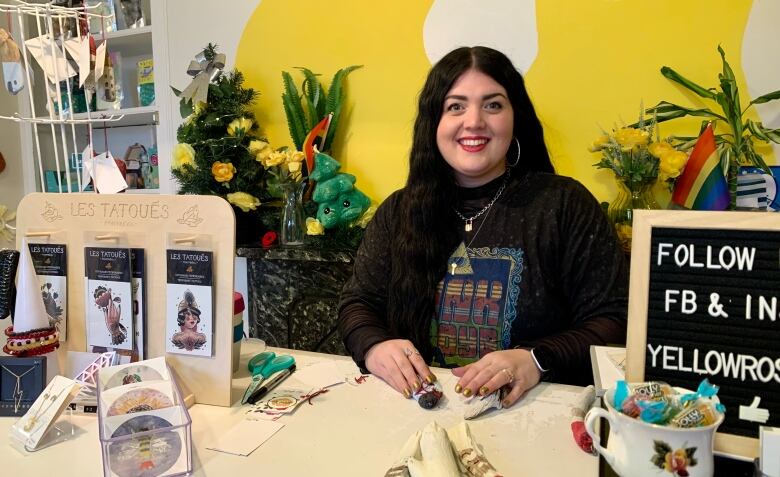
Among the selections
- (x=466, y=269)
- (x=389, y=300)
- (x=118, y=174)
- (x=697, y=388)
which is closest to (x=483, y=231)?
(x=466, y=269)

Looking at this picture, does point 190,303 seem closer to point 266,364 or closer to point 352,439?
point 266,364

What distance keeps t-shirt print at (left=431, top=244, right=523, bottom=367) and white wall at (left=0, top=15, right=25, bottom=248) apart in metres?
2.71

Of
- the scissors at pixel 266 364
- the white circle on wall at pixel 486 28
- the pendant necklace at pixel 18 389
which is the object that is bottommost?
the scissors at pixel 266 364

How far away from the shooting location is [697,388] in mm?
669

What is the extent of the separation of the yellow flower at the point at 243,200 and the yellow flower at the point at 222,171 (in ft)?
0.24

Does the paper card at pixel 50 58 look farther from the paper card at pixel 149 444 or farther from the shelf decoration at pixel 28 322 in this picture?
the paper card at pixel 149 444

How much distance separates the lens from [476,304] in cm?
132

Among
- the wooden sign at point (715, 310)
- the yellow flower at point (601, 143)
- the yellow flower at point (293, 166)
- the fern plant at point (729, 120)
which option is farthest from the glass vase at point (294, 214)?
the wooden sign at point (715, 310)

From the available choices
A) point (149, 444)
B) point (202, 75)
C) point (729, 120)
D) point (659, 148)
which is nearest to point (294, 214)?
point (202, 75)

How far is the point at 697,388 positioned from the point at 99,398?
33.3 inches

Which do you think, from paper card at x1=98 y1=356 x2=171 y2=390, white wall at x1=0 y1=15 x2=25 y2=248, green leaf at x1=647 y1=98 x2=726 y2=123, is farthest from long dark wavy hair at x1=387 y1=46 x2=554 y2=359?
white wall at x1=0 y1=15 x2=25 y2=248

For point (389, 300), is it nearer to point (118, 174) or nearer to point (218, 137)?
point (118, 174)

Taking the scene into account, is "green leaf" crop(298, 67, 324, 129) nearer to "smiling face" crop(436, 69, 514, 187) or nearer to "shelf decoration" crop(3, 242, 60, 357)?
"smiling face" crop(436, 69, 514, 187)

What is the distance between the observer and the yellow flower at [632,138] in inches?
64.5
